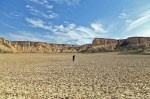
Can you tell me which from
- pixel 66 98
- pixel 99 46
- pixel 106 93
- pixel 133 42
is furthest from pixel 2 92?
pixel 99 46

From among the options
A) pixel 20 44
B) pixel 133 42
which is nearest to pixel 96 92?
pixel 133 42

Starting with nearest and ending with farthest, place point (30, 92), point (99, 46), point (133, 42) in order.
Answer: point (30, 92) → point (133, 42) → point (99, 46)

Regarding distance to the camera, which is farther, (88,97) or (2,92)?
(2,92)

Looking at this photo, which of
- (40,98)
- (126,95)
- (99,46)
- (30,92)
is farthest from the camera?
(99,46)

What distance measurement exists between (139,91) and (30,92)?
210 inches

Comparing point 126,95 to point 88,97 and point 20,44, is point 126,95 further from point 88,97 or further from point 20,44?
point 20,44

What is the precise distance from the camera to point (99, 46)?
618 feet

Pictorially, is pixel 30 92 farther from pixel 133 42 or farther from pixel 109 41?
pixel 109 41

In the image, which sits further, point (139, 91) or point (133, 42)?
point (133, 42)

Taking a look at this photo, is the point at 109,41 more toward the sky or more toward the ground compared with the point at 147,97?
more toward the sky

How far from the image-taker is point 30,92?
428 inches

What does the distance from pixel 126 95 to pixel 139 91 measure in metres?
1.26

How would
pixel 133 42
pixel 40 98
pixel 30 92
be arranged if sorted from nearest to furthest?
pixel 40 98 < pixel 30 92 < pixel 133 42

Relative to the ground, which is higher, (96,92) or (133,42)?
(133,42)
